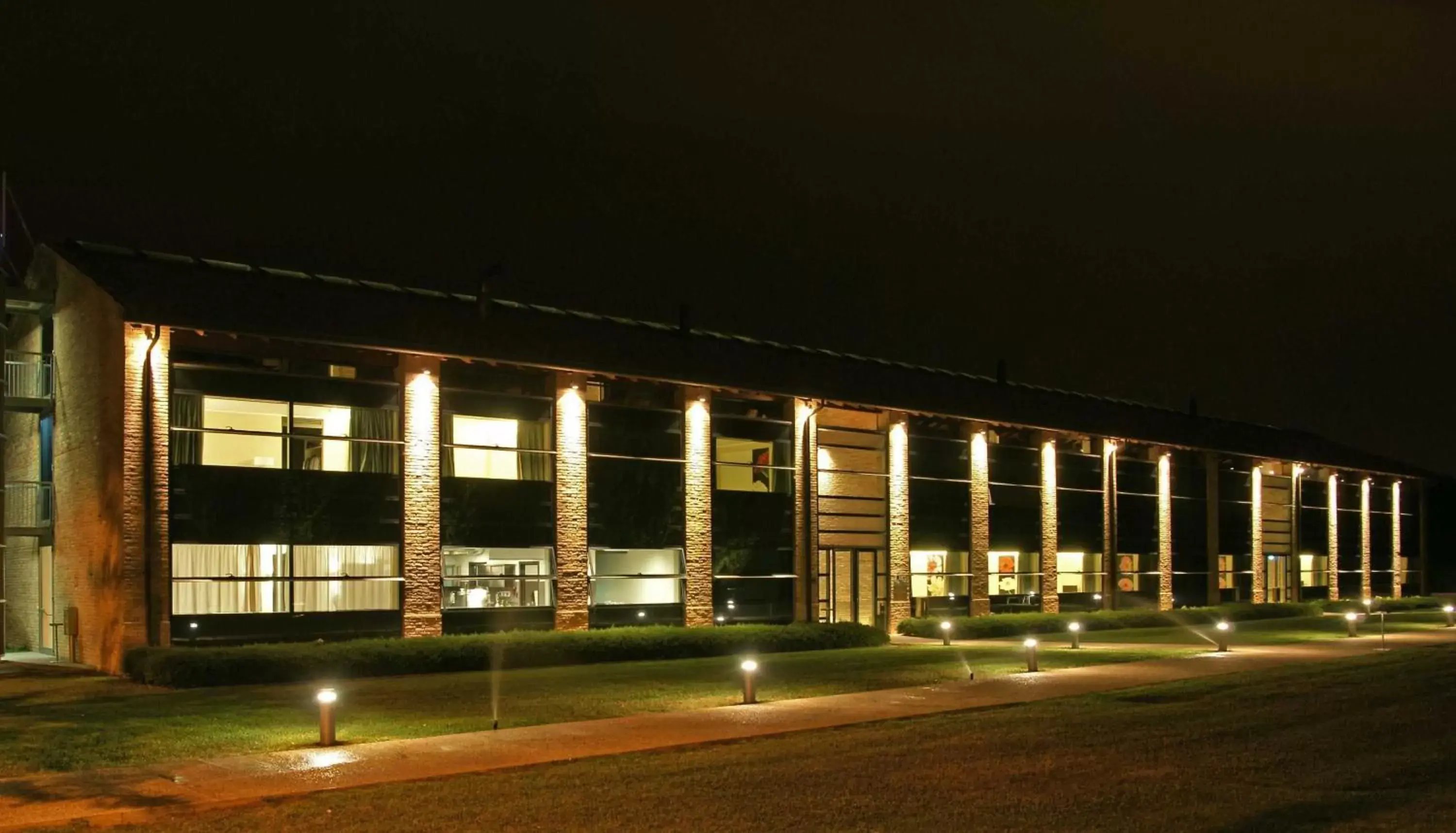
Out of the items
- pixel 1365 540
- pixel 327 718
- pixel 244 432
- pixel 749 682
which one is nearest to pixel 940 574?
pixel 244 432

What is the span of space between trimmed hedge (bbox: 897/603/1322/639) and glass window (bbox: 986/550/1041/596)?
0.91 metres

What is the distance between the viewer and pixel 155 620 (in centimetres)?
2500

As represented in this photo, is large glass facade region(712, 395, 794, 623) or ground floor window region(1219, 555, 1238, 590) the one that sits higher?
large glass facade region(712, 395, 794, 623)

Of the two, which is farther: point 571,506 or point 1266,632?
point 1266,632

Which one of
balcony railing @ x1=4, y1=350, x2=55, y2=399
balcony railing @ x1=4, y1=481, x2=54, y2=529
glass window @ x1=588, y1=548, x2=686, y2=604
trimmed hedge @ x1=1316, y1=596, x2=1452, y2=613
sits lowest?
trimmed hedge @ x1=1316, y1=596, x2=1452, y2=613

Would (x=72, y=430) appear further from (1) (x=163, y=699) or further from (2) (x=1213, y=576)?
(2) (x=1213, y=576)

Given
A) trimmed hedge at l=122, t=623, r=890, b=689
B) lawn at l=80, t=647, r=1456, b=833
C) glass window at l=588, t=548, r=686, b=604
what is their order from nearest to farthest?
lawn at l=80, t=647, r=1456, b=833
trimmed hedge at l=122, t=623, r=890, b=689
glass window at l=588, t=548, r=686, b=604

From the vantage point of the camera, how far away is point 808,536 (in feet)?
119

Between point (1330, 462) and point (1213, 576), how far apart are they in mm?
10384

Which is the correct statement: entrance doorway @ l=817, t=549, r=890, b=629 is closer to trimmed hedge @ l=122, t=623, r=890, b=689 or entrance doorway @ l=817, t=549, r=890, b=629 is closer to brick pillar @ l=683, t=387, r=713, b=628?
trimmed hedge @ l=122, t=623, r=890, b=689

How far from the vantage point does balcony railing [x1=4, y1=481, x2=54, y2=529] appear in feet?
95.7

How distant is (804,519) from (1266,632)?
14195mm

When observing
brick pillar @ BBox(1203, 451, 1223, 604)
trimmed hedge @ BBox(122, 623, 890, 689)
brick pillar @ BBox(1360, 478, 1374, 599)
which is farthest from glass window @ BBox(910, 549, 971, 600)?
brick pillar @ BBox(1360, 478, 1374, 599)

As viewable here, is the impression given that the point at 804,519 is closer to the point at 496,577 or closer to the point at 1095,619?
the point at 496,577
